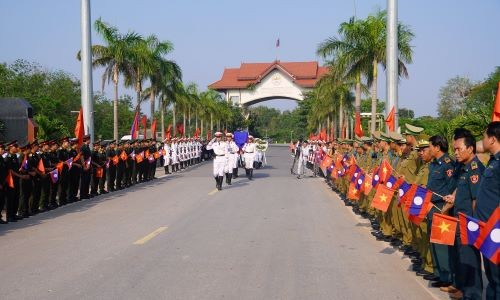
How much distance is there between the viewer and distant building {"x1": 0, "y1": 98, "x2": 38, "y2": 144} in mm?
23391

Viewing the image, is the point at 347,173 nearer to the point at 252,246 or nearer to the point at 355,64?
the point at 252,246

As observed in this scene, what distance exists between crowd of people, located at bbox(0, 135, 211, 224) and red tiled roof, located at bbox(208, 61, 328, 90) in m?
57.2

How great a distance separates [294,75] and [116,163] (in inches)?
2466

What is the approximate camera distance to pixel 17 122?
925 inches

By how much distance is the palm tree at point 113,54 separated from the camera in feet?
95.0

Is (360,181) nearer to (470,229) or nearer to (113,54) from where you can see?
(470,229)

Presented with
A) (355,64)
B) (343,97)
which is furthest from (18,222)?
(343,97)

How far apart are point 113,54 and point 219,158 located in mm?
12525

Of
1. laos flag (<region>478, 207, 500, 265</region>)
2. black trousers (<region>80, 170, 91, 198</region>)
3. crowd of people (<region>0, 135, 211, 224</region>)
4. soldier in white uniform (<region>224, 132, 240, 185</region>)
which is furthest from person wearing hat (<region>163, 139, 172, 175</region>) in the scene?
laos flag (<region>478, 207, 500, 265</region>)

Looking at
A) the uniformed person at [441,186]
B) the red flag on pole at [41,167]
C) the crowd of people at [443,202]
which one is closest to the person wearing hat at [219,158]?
the red flag on pole at [41,167]

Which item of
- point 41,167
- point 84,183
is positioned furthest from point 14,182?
point 84,183

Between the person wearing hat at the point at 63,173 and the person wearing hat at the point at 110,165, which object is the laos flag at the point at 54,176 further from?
the person wearing hat at the point at 110,165

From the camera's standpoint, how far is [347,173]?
1510 centimetres

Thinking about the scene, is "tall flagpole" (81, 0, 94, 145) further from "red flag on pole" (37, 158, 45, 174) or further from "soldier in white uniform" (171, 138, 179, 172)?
"soldier in white uniform" (171, 138, 179, 172)
